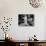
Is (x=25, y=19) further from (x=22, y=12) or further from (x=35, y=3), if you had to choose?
(x=35, y=3)

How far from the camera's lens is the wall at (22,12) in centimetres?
407

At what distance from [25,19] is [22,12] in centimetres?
25

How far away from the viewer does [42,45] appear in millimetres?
3504

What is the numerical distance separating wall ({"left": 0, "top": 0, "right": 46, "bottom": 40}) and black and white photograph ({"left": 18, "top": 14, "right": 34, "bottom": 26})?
99 mm

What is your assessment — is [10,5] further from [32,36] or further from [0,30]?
[32,36]

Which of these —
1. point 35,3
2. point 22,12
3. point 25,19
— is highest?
point 35,3

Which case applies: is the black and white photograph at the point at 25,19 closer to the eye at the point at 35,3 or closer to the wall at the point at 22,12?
the wall at the point at 22,12

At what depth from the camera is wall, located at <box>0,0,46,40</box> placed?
4066mm


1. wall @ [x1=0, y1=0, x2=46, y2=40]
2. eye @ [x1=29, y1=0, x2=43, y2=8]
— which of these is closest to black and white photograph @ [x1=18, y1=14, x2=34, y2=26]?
wall @ [x1=0, y1=0, x2=46, y2=40]

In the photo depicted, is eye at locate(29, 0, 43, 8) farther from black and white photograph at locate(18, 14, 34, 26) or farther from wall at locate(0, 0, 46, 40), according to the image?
black and white photograph at locate(18, 14, 34, 26)

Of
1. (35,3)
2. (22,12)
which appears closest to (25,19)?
(22,12)

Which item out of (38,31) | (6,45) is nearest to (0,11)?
(6,45)

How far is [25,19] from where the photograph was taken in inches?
163

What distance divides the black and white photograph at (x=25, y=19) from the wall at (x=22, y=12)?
10 centimetres
